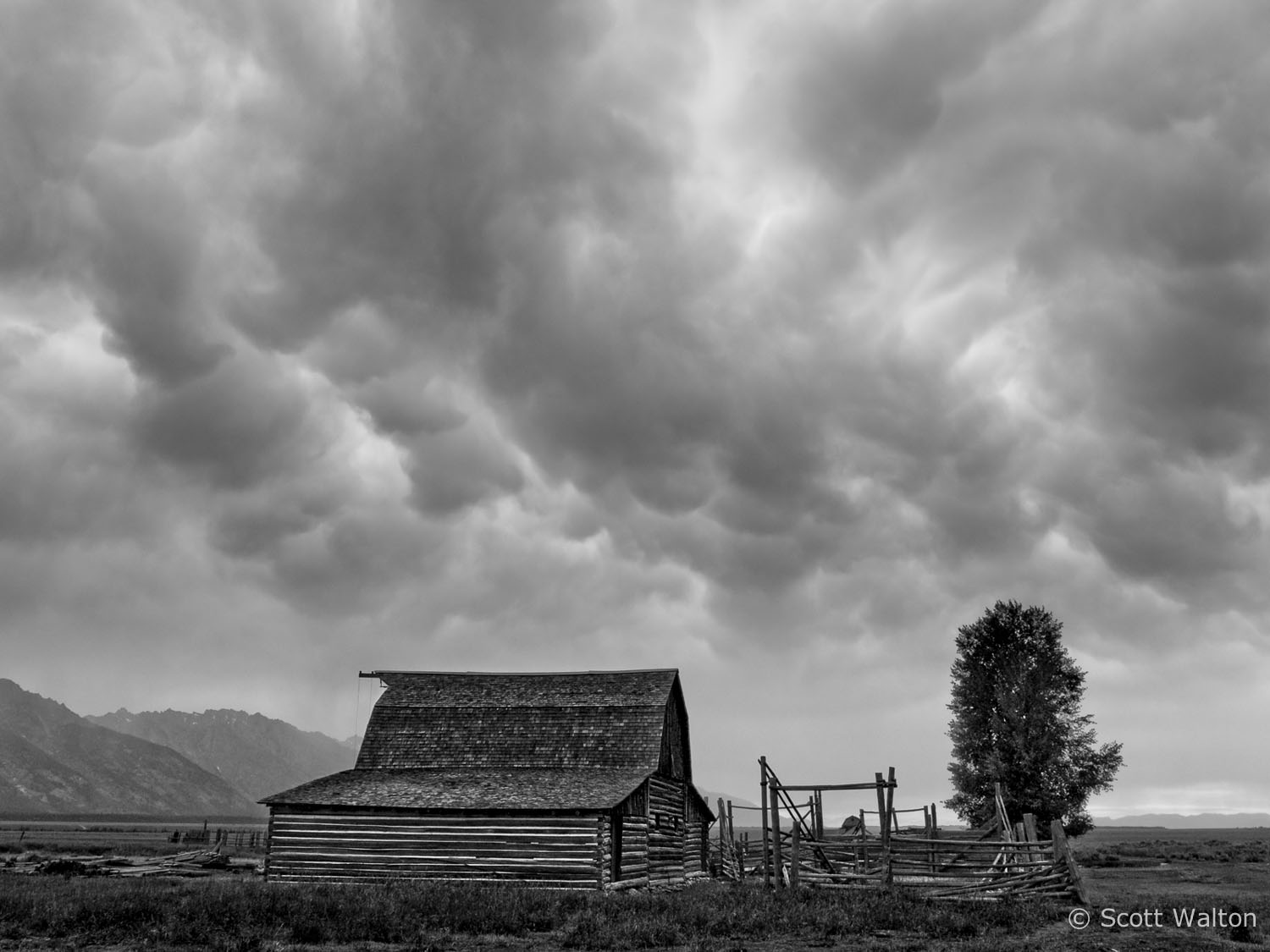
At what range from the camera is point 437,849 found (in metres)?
32.8

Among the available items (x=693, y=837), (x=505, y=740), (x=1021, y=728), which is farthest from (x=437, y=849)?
(x=1021, y=728)

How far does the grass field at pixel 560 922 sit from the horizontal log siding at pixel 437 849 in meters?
5.28

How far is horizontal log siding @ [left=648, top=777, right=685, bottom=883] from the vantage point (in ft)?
121

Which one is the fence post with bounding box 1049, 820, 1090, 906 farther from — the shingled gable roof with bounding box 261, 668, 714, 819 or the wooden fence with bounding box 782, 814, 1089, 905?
the shingled gable roof with bounding box 261, 668, 714, 819

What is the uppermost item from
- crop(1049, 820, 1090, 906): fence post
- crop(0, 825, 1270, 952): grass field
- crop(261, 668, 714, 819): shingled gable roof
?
crop(261, 668, 714, 819): shingled gable roof

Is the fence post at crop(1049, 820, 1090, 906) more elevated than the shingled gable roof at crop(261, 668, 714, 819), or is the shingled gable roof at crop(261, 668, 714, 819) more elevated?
the shingled gable roof at crop(261, 668, 714, 819)

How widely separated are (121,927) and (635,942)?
34.4 ft

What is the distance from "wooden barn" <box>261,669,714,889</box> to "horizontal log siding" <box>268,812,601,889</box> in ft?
0.13

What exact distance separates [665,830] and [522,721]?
288 inches

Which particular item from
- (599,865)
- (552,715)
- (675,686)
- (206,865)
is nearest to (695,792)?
(675,686)

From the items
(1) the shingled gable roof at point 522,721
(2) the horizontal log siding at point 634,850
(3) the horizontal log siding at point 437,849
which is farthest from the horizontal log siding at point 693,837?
(3) the horizontal log siding at point 437,849

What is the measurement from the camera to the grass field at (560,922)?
1788 cm

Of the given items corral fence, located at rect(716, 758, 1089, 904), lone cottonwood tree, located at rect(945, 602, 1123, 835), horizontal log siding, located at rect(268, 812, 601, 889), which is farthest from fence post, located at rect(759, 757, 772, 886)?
lone cottonwood tree, located at rect(945, 602, 1123, 835)

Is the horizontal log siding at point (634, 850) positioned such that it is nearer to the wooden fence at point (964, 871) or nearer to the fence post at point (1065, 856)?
the wooden fence at point (964, 871)
